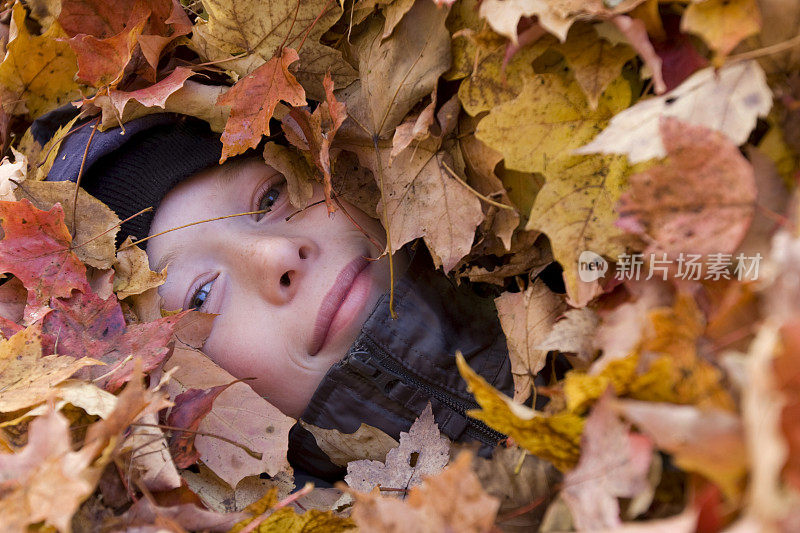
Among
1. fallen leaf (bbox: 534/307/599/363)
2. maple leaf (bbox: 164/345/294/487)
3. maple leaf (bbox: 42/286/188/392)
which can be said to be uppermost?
maple leaf (bbox: 42/286/188/392)

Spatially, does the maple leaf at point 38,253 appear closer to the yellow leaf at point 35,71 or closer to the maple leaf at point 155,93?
the maple leaf at point 155,93

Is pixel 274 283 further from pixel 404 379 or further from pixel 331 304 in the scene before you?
pixel 404 379

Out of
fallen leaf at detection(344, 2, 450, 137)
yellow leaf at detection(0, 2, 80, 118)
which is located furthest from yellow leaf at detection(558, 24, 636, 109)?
yellow leaf at detection(0, 2, 80, 118)

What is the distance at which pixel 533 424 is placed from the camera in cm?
64

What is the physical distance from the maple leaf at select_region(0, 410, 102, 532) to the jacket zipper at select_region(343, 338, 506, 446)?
0.63m

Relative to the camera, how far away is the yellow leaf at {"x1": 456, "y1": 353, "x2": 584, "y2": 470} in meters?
0.62

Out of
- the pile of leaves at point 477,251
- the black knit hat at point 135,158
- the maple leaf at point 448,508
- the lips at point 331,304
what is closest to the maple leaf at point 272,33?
the pile of leaves at point 477,251

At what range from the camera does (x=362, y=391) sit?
1252 mm

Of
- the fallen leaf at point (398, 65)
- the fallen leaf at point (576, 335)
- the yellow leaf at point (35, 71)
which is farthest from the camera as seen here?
the yellow leaf at point (35, 71)

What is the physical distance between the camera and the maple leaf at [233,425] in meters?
1.05

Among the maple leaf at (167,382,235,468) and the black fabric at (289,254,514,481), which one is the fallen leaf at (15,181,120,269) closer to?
the maple leaf at (167,382,235,468)

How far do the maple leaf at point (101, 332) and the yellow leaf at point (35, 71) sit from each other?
0.60 metres

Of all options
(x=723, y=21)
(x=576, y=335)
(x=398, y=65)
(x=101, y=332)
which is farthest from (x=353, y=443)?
(x=723, y=21)

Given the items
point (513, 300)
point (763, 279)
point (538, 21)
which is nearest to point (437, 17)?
point (538, 21)
